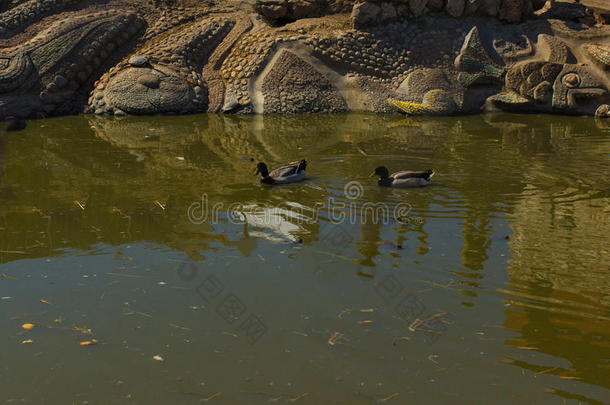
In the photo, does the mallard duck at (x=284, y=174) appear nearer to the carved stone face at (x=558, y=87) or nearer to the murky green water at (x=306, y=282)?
the murky green water at (x=306, y=282)

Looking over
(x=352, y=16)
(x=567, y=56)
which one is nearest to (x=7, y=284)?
(x=352, y=16)

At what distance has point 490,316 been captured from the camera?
5062mm

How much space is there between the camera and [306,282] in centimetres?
576

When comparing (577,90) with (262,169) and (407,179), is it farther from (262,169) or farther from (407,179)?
(262,169)

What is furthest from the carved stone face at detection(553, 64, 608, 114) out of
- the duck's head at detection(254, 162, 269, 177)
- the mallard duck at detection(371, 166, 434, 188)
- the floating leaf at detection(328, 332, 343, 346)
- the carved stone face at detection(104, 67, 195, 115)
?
the floating leaf at detection(328, 332, 343, 346)

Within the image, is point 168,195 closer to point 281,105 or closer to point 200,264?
point 200,264

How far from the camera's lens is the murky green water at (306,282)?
432cm

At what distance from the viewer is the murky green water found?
4324 mm

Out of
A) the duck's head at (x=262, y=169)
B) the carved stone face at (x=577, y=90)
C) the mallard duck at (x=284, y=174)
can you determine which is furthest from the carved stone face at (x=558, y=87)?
the duck's head at (x=262, y=169)

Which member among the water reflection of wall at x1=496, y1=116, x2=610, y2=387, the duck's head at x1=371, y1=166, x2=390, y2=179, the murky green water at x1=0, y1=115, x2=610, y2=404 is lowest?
the murky green water at x1=0, y1=115, x2=610, y2=404

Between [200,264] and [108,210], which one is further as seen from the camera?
[108,210]

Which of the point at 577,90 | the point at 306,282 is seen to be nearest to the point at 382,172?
the point at 306,282

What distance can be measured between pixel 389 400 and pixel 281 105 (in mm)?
12194

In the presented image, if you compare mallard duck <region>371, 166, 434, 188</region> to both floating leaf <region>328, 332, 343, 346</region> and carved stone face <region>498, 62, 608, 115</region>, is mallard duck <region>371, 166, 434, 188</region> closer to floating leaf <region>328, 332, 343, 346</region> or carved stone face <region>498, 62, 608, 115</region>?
floating leaf <region>328, 332, 343, 346</region>
